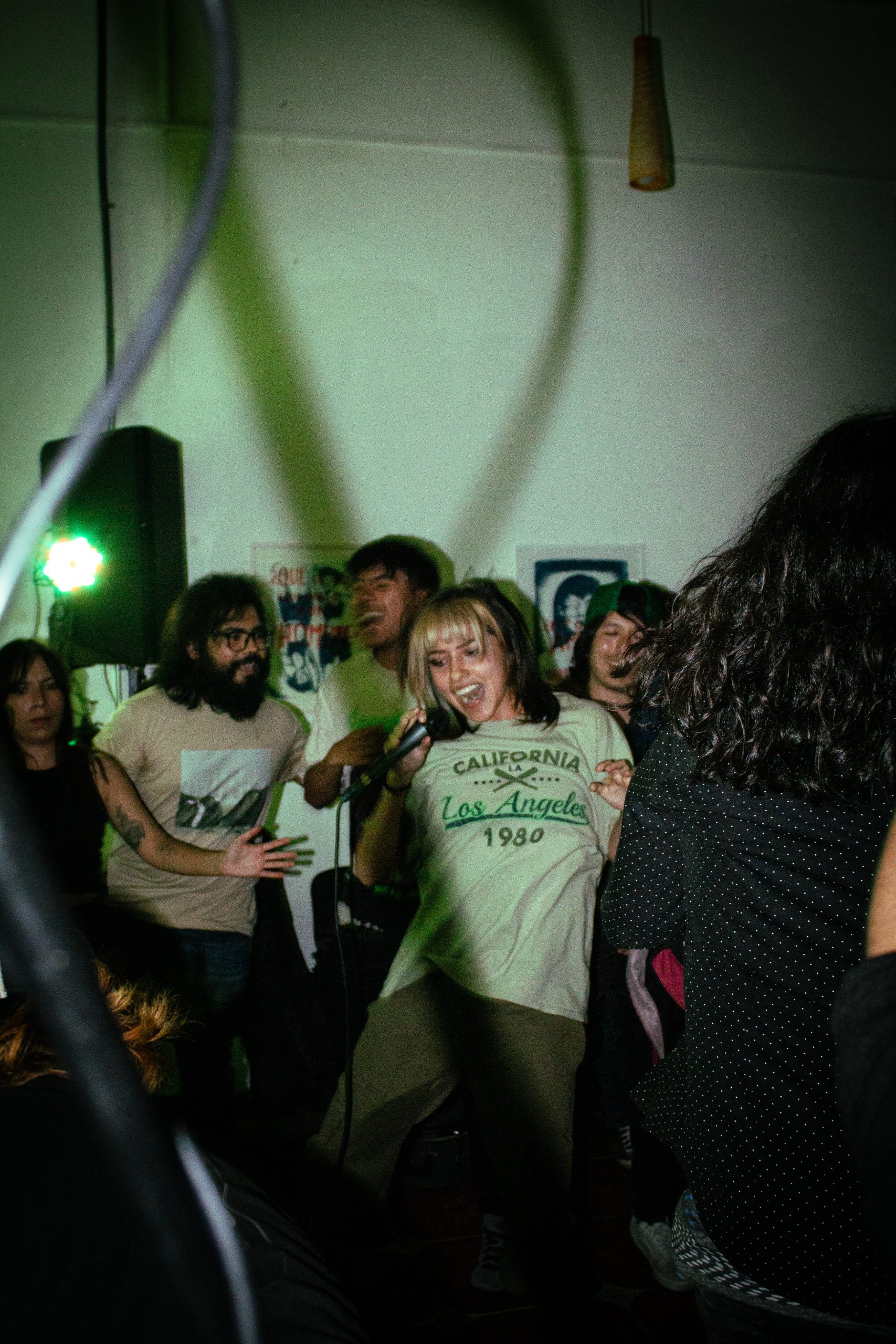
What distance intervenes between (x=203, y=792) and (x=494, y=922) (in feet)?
3.83

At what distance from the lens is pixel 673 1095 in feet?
3.41

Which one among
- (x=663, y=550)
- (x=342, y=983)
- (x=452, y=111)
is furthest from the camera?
(x=663, y=550)

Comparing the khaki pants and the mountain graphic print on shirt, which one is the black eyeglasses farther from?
the khaki pants

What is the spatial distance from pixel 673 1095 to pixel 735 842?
382mm

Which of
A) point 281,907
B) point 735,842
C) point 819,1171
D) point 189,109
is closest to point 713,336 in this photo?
point 189,109

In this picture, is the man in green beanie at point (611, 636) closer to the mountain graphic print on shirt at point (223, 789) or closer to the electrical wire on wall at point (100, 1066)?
the mountain graphic print on shirt at point (223, 789)

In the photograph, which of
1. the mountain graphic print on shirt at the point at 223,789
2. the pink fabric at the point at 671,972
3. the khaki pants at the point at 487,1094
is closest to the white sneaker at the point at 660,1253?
the khaki pants at the point at 487,1094

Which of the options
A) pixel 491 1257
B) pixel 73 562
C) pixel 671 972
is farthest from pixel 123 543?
pixel 491 1257

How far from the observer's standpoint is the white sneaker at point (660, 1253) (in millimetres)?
1934

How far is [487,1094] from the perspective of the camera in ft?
5.52

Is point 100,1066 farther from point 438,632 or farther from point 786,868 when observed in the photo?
point 438,632

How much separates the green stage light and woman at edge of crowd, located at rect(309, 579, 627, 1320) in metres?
→ 1.28

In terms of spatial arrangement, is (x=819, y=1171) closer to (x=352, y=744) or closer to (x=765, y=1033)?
(x=765, y=1033)

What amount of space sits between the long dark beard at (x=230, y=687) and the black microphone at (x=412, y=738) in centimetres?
85
